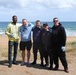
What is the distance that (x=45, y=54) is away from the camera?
11914 millimetres

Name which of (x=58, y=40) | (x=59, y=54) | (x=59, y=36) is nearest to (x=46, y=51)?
(x=59, y=54)

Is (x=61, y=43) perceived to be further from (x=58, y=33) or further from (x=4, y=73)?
(x=4, y=73)

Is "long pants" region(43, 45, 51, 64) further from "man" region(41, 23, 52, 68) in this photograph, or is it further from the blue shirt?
the blue shirt

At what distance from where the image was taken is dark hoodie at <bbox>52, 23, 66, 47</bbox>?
10742 mm

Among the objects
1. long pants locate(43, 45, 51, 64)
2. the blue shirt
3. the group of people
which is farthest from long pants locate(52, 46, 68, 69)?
the blue shirt

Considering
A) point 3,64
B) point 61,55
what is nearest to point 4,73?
point 3,64

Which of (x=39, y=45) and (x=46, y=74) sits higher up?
(x=39, y=45)

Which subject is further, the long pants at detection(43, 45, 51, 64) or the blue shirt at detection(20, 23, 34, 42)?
the blue shirt at detection(20, 23, 34, 42)

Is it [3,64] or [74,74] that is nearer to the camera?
[74,74]

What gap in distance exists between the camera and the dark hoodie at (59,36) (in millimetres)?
10742

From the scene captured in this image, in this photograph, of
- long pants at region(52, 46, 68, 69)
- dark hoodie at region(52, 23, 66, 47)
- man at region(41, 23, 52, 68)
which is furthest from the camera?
man at region(41, 23, 52, 68)

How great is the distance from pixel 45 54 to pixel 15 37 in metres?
1.33

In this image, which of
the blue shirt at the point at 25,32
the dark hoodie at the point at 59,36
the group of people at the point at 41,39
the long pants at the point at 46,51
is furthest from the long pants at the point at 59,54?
the blue shirt at the point at 25,32

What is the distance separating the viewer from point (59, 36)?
10.9 metres
